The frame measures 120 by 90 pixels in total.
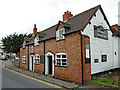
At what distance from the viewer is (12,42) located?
31.2 meters

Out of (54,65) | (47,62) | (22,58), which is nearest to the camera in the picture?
(54,65)

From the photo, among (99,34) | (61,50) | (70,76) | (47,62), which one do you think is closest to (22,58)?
(47,62)

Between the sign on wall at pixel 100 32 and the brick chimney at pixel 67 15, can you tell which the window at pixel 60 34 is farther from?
the brick chimney at pixel 67 15

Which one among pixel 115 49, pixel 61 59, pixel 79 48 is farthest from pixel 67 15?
pixel 115 49

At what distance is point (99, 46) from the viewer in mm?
10812

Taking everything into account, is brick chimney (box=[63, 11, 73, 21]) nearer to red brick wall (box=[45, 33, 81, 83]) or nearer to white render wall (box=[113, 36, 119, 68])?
red brick wall (box=[45, 33, 81, 83])

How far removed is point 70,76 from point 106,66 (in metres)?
5.21

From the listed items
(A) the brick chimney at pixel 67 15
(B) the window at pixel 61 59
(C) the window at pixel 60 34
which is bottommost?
(B) the window at pixel 61 59

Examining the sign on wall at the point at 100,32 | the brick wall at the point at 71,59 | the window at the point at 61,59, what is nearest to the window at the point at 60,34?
the brick wall at the point at 71,59

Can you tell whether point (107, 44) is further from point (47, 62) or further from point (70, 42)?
point (47, 62)

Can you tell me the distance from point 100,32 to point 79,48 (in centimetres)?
430

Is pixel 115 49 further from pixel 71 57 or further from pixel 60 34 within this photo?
pixel 60 34

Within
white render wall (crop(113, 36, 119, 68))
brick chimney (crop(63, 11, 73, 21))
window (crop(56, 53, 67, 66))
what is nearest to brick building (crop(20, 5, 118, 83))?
window (crop(56, 53, 67, 66))

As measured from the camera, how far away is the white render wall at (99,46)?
9.76m
